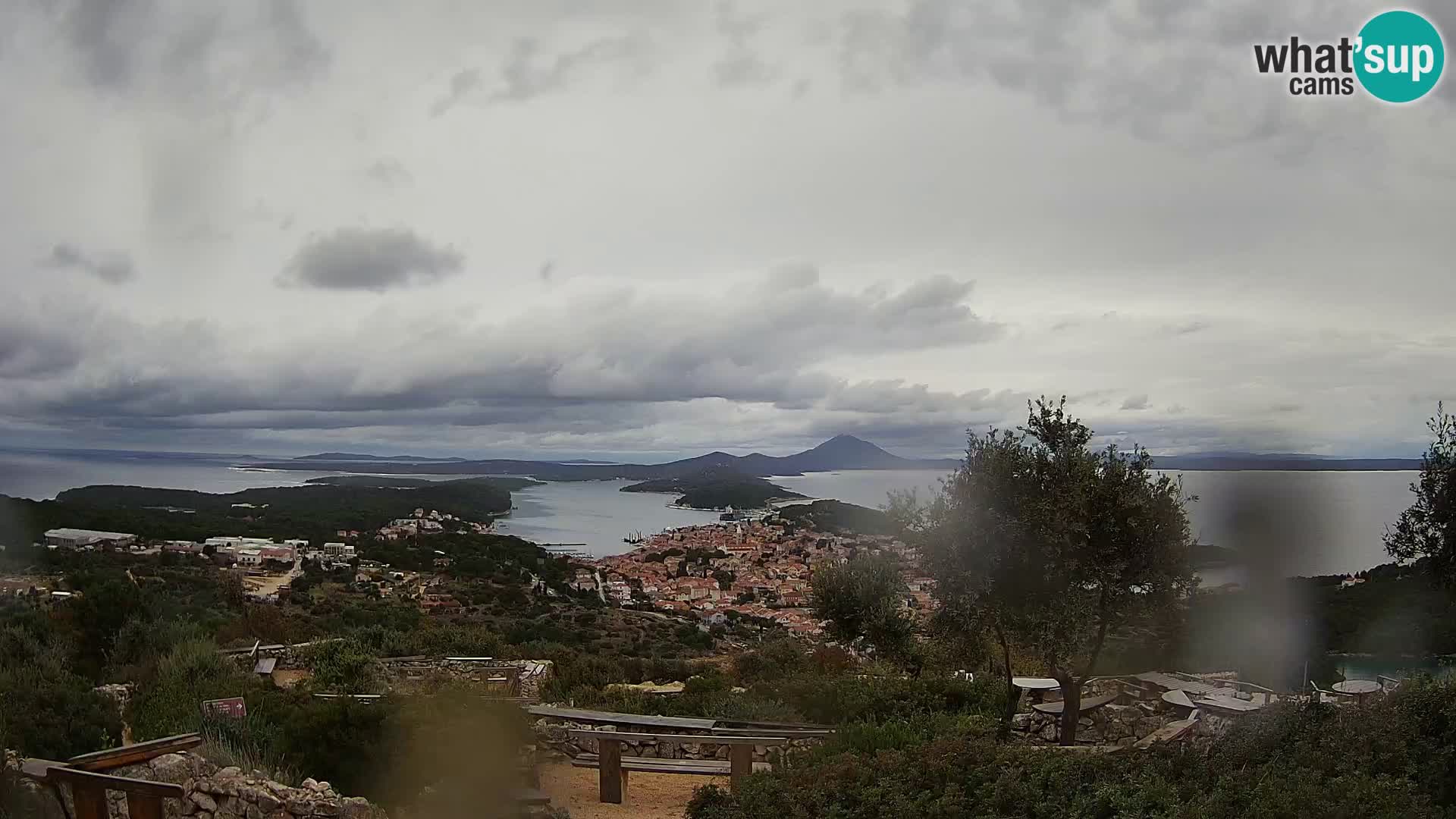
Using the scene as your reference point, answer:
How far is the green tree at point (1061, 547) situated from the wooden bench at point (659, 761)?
2.42 meters

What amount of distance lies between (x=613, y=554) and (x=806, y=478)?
487 inches

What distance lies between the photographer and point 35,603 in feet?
44.4

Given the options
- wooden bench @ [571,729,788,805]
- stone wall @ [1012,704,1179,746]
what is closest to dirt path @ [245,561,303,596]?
wooden bench @ [571,729,788,805]

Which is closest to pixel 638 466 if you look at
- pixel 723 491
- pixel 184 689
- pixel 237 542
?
pixel 723 491

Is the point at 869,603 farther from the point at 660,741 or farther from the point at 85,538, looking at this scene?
the point at 85,538

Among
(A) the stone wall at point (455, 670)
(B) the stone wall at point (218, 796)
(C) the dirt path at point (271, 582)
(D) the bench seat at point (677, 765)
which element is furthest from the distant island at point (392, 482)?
(B) the stone wall at point (218, 796)

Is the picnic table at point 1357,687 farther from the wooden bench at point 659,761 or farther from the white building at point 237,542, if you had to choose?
the white building at point 237,542

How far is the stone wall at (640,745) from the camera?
841 centimetres

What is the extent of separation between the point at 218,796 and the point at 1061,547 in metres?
7.02

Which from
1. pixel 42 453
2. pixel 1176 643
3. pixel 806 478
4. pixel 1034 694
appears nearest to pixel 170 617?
pixel 1034 694

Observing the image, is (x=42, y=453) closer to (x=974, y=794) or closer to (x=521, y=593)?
(x=521, y=593)

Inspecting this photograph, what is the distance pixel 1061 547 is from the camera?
8055mm

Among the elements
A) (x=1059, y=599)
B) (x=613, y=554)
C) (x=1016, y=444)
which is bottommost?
(x=613, y=554)

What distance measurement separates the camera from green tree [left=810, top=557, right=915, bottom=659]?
42.9ft
